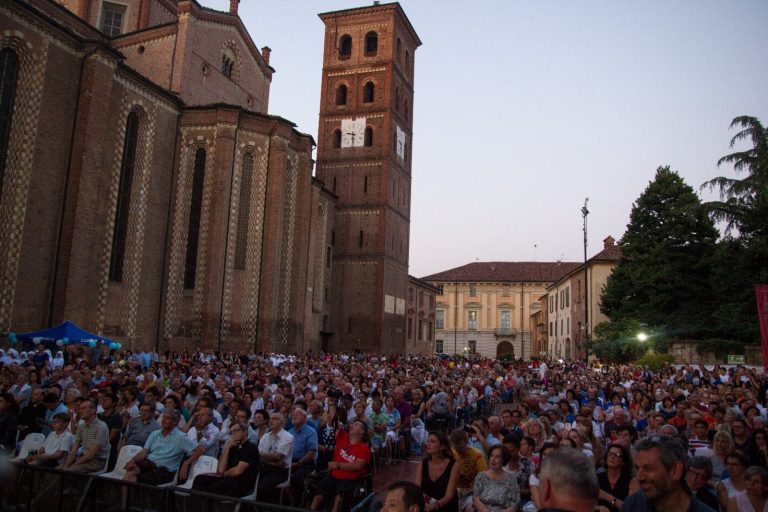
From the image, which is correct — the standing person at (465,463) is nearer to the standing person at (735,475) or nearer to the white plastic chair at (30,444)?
the standing person at (735,475)

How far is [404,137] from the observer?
1953 inches

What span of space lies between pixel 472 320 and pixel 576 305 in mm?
27590

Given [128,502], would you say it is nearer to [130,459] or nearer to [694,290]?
[130,459]

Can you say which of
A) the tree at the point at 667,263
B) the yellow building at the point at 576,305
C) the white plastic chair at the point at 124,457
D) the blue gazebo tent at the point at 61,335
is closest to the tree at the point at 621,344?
the tree at the point at 667,263

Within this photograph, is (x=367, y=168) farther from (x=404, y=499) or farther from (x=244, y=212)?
(x=404, y=499)

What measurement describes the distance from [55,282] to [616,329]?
93.8 feet

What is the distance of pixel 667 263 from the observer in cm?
3519

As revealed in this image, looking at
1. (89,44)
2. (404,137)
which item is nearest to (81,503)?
(89,44)

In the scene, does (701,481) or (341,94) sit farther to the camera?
(341,94)

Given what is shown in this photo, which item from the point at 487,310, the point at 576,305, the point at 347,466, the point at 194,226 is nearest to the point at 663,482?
the point at 347,466

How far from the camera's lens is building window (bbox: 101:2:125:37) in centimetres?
3541

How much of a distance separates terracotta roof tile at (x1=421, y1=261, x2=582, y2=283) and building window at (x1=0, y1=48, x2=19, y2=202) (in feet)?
199

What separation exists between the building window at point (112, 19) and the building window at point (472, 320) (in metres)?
53.9

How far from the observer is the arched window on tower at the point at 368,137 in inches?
1831
